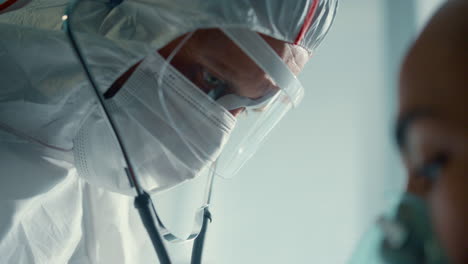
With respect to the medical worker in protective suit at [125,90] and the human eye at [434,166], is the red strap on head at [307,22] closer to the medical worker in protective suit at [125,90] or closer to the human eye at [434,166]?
the medical worker in protective suit at [125,90]

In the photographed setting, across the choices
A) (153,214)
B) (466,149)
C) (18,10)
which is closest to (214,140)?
(153,214)

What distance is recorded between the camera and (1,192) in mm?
864

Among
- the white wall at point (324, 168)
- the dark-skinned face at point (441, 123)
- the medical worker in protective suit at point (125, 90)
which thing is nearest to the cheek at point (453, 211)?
the dark-skinned face at point (441, 123)

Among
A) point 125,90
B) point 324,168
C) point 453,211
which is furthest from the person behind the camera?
point 324,168

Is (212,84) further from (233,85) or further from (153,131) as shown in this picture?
(153,131)

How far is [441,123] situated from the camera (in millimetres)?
325

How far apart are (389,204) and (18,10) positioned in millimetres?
951

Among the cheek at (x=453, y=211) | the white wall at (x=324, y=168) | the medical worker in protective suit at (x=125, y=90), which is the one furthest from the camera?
the white wall at (x=324, y=168)

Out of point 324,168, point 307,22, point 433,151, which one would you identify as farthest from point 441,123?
point 324,168

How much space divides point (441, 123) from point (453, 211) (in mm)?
63

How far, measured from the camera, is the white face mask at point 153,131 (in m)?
0.89

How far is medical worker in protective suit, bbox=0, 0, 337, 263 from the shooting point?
0.85 meters

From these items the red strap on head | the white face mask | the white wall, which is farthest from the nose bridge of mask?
the white wall

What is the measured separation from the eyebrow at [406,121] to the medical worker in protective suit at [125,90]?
1.70 ft
